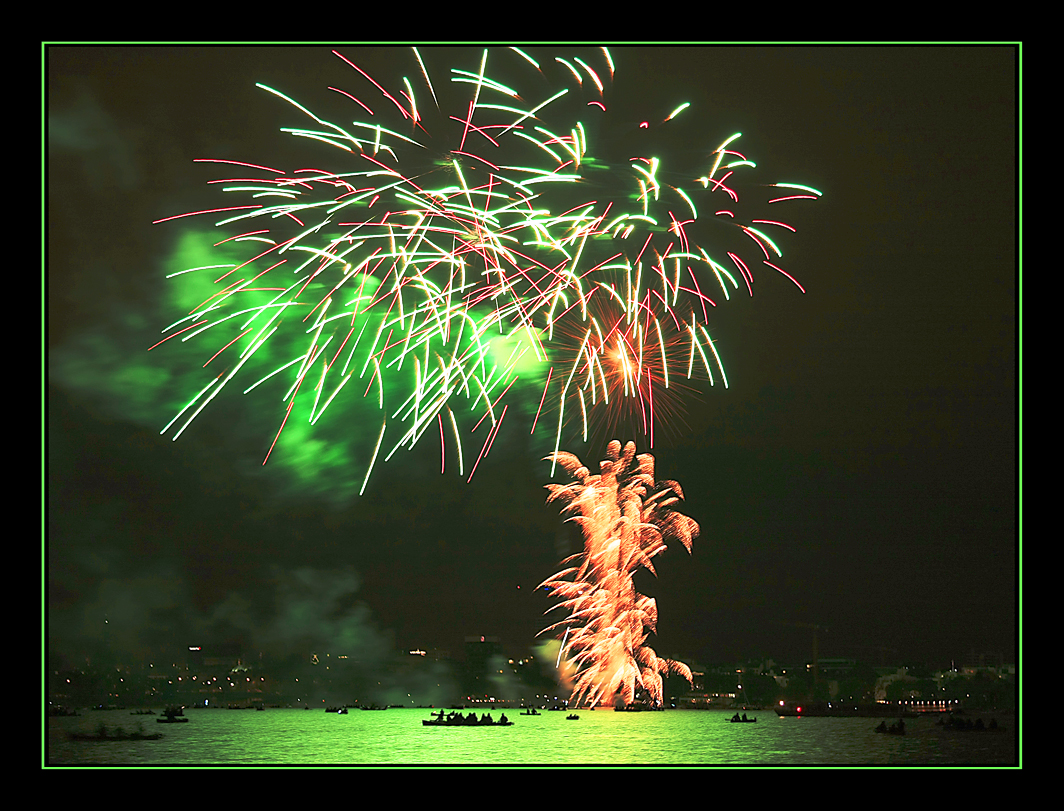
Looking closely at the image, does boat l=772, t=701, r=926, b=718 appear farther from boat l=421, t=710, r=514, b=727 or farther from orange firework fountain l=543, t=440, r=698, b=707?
boat l=421, t=710, r=514, b=727

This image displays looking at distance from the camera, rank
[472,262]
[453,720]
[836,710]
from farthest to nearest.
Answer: [453,720], [836,710], [472,262]

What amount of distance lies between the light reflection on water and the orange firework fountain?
534 millimetres

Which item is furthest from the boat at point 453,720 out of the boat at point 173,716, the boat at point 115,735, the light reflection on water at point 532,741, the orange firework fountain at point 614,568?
the boat at point 115,735

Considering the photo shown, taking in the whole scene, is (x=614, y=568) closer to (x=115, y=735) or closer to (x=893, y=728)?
(x=893, y=728)

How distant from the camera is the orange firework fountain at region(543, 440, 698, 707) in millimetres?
10602

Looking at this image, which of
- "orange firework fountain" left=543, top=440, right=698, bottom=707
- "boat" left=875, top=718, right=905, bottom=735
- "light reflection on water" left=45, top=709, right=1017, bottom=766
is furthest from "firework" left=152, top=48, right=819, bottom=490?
"boat" left=875, top=718, right=905, bottom=735

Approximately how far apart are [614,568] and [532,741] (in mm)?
2348

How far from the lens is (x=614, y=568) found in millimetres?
10664

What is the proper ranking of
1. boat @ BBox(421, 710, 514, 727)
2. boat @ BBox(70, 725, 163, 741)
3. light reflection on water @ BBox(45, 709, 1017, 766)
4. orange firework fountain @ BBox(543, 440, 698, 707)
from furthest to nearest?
boat @ BBox(421, 710, 514, 727) < orange firework fountain @ BBox(543, 440, 698, 707) < boat @ BBox(70, 725, 163, 741) < light reflection on water @ BBox(45, 709, 1017, 766)

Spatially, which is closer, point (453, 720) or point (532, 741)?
point (532, 741)

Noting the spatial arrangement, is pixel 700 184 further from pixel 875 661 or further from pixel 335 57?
pixel 875 661

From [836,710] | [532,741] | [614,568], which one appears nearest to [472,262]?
[614,568]

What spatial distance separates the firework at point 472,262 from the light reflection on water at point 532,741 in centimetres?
345
